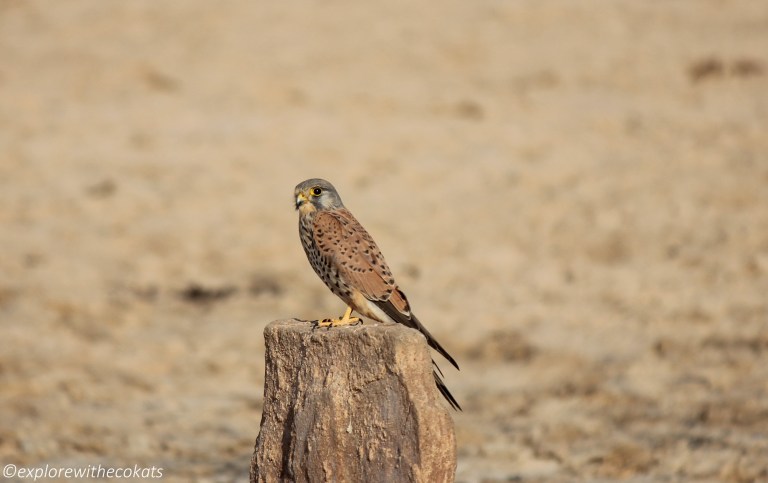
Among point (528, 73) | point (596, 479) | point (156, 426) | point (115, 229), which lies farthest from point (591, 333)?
point (528, 73)

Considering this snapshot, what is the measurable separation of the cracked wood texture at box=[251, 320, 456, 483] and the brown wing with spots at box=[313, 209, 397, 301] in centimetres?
44

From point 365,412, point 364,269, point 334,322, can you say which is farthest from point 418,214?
point 365,412

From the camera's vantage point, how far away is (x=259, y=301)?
1118 centimetres

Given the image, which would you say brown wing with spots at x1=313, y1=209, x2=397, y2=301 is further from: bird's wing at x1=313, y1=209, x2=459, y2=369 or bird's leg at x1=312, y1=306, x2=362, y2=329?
bird's leg at x1=312, y1=306, x2=362, y2=329

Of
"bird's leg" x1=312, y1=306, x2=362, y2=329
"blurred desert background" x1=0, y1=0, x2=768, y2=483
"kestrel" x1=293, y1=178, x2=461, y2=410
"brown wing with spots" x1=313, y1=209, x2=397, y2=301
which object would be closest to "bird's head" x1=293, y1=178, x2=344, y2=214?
"kestrel" x1=293, y1=178, x2=461, y2=410

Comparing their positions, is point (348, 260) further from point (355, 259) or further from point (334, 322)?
point (334, 322)

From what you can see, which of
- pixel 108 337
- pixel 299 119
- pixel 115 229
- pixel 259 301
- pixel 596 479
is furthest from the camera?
pixel 299 119

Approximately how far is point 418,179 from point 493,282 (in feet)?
8.57

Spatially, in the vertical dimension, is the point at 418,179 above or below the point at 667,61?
below

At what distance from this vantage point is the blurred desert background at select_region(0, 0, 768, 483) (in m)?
8.57

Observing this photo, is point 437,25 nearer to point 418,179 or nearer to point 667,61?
point 667,61

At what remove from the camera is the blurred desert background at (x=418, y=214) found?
28.1 feet

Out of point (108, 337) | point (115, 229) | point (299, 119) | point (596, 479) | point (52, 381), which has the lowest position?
point (596, 479)

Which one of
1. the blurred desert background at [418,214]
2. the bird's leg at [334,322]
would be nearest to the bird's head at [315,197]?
→ the bird's leg at [334,322]
